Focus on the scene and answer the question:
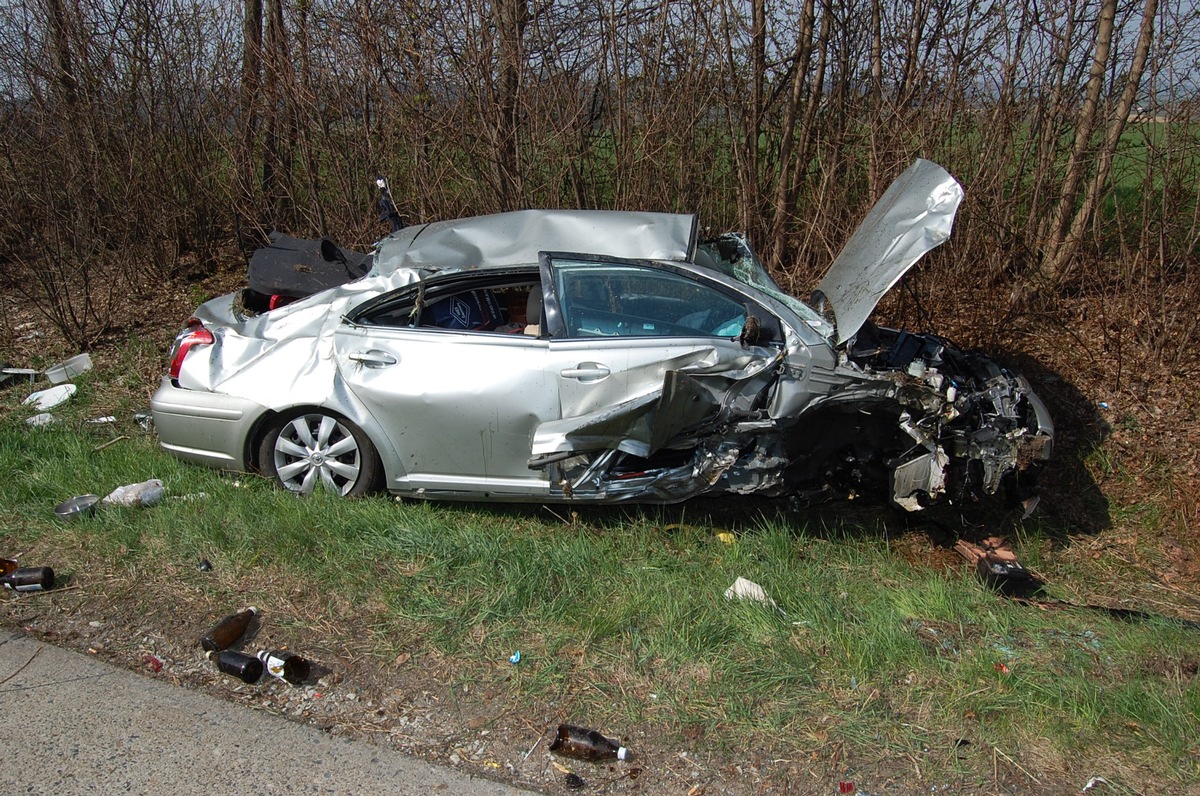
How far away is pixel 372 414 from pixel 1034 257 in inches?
221

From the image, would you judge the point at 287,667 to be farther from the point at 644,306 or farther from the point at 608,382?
the point at 644,306

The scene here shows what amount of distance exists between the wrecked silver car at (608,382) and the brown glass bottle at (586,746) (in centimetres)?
144

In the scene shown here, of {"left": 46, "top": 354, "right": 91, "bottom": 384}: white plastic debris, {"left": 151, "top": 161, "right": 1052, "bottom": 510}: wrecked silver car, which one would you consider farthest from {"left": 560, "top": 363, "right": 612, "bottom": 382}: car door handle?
{"left": 46, "top": 354, "right": 91, "bottom": 384}: white plastic debris

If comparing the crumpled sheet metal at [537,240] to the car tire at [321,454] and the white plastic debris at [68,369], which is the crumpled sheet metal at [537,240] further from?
the white plastic debris at [68,369]

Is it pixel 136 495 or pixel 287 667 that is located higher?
pixel 136 495

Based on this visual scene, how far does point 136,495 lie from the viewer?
17.2 ft

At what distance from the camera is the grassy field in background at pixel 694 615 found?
3.33 meters

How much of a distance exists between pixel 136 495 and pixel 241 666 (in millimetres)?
2014

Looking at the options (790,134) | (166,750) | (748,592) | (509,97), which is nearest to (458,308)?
(748,592)

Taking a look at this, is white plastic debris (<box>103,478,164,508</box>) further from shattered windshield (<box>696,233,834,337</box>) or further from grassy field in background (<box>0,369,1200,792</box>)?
shattered windshield (<box>696,233,834,337</box>)

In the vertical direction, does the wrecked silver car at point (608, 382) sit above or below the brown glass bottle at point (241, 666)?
above

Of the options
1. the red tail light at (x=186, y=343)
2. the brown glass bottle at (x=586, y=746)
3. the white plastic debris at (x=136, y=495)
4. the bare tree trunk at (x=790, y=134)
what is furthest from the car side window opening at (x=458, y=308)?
the bare tree trunk at (x=790, y=134)

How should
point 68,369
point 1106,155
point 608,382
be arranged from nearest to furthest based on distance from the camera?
1. point 608,382
2. point 1106,155
3. point 68,369

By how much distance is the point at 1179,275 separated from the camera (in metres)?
7.00
